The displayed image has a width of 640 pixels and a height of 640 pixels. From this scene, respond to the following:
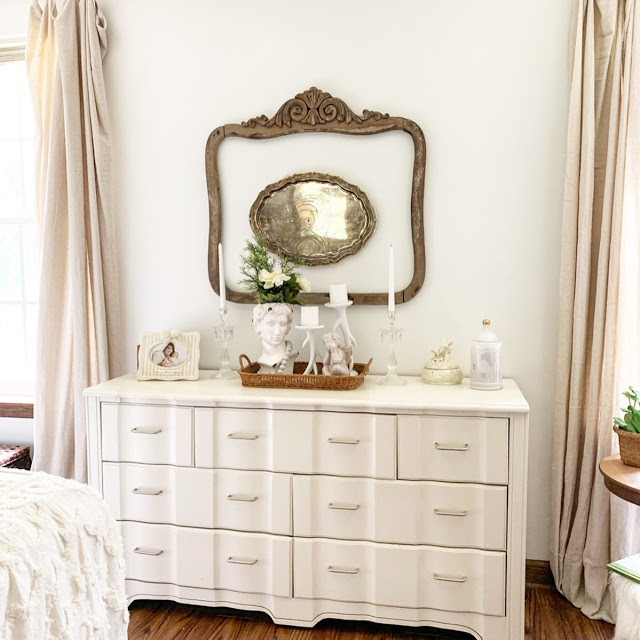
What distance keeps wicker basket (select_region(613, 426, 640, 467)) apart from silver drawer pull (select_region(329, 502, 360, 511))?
916mm

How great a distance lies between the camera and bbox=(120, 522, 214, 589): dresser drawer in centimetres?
232

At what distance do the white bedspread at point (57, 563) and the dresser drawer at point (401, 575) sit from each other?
792 mm

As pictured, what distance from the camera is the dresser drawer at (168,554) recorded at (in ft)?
7.63

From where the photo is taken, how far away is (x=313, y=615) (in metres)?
2.28

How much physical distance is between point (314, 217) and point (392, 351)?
0.65m

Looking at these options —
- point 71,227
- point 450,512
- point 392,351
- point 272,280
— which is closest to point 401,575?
point 450,512

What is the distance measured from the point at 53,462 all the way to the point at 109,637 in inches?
55.3

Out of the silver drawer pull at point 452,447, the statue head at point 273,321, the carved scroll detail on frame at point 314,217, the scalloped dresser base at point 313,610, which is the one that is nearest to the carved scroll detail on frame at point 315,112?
the carved scroll detail on frame at point 314,217

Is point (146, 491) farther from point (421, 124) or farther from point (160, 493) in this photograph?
point (421, 124)

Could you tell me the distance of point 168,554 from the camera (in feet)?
7.74

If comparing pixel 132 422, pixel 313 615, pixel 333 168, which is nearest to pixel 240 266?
pixel 333 168

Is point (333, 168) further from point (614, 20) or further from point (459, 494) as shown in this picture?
point (459, 494)

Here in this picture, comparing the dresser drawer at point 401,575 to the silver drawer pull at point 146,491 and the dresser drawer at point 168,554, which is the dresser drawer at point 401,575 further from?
the silver drawer pull at point 146,491

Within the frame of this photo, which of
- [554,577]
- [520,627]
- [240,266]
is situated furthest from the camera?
[240,266]
